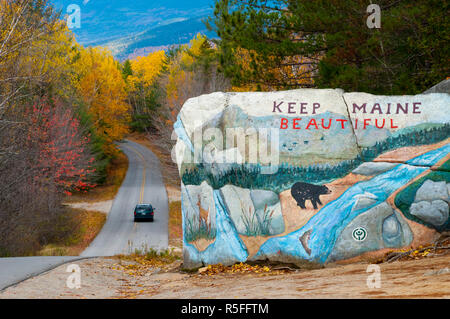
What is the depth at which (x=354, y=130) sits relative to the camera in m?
→ 10.9

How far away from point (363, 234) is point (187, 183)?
3.95 meters

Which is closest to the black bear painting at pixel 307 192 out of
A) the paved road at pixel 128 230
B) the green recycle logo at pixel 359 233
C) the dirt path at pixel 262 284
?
the green recycle logo at pixel 359 233

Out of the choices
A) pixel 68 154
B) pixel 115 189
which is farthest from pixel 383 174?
pixel 115 189

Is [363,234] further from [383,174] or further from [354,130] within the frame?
[354,130]

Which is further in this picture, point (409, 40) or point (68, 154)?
point (68, 154)

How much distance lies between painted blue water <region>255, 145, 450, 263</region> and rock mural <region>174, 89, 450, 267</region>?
2 cm

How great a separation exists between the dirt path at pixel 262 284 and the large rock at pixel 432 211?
1.36 meters

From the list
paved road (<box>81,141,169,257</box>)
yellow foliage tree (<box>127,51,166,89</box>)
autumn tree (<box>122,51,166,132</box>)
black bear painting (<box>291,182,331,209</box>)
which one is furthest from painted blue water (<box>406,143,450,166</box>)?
yellow foliage tree (<box>127,51,166,89</box>)

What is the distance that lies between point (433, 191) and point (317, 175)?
2.27 metres

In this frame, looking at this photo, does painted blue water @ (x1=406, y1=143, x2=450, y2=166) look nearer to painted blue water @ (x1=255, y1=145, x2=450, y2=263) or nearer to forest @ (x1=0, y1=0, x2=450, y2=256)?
painted blue water @ (x1=255, y1=145, x2=450, y2=263)

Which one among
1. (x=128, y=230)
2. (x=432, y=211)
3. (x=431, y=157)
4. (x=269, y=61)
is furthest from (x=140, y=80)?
(x=432, y=211)

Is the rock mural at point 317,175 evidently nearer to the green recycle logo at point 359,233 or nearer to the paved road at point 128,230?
the green recycle logo at point 359,233

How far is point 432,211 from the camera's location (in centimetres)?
1034

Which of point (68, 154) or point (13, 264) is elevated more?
point (68, 154)
